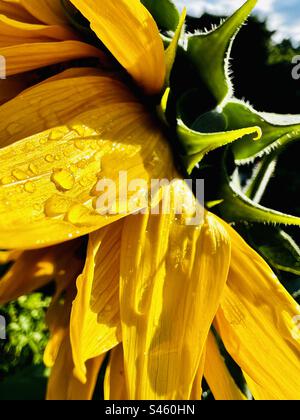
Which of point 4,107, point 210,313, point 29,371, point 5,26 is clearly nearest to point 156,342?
point 210,313

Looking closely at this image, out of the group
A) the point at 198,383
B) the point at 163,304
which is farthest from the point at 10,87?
the point at 198,383

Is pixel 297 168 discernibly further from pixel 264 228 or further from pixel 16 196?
pixel 16 196

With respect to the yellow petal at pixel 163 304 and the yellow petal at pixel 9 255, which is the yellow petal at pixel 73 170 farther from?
the yellow petal at pixel 9 255

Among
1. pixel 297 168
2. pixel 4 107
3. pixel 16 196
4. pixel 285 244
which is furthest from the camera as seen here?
pixel 297 168

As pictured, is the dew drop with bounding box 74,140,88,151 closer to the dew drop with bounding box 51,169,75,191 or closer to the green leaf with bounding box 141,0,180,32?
the dew drop with bounding box 51,169,75,191

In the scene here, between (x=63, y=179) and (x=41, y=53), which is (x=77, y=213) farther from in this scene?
(x=41, y=53)

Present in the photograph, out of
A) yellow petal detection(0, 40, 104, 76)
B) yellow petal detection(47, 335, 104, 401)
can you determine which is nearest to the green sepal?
yellow petal detection(0, 40, 104, 76)

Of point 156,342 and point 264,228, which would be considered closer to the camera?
point 156,342
